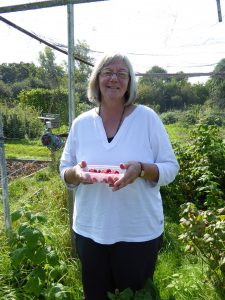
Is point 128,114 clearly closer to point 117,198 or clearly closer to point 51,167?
point 117,198

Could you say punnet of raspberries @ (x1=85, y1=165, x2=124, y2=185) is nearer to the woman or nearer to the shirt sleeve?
the woman

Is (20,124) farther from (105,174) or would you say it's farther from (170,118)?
(170,118)

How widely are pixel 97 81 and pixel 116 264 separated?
102 centimetres

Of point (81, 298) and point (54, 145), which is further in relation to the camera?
point (54, 145)

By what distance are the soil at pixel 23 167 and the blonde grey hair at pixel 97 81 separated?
497 cm

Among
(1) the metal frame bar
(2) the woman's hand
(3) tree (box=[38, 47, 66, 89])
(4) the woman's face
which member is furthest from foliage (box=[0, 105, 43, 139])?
(4) the woman's face

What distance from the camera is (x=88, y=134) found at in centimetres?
192

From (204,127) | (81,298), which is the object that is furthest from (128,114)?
(204,127)

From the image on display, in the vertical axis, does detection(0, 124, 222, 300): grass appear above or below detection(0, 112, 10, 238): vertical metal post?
below

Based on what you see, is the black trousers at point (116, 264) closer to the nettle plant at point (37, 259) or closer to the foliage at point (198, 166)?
the nettle plant at point (37, 259)

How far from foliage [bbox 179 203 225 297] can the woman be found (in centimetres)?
48

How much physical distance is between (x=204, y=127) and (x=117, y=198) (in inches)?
116

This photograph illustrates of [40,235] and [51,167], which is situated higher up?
[40,235]

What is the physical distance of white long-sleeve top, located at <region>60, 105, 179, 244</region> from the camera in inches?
70.8
